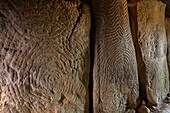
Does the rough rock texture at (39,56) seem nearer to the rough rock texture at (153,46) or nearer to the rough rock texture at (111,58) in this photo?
the rough rock texture at (111,58)

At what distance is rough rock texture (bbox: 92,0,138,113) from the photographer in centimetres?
168

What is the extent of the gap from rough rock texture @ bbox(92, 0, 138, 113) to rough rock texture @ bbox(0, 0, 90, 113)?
25 centimetres

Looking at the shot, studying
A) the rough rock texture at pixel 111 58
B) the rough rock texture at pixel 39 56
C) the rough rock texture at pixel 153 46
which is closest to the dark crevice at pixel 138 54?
the rough rock texture at pixel 153 46

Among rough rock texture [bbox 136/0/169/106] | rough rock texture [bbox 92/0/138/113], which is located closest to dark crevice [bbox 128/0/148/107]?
rough rock texture [bbox 136/0/169/106]

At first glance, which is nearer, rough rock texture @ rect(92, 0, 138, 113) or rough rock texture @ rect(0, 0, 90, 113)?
rough rock texture @ rect(0, 0, 90, 113)

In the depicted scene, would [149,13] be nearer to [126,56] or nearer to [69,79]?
[126,56]

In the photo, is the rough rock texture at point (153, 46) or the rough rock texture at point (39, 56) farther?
the rough rock texture at point (153, 46)

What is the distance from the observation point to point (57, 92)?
1.32 metres

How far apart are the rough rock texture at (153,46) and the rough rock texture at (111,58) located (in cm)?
39

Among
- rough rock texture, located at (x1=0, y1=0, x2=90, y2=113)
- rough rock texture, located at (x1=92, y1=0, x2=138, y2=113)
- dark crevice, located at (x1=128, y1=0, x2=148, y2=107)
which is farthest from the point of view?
dark crevice, located at (x1=128, y1=0, x2=148, y2=107)

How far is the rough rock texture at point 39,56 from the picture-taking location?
1191 mm

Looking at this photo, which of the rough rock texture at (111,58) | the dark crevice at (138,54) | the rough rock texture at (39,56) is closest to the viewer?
the rough rock texture at (39,56)

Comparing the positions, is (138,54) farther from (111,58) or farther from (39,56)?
(39,56)

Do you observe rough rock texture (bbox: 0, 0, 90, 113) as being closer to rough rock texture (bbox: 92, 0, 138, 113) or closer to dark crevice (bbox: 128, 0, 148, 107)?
rough rock texture (bbox: 92, 0, 138, 113)
